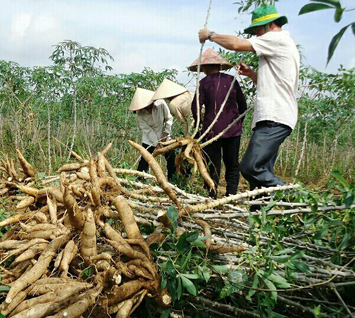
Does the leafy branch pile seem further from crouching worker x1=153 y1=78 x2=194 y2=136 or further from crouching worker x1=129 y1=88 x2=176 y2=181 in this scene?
crouching worker x1=129 y1=88 x2=176 y2=181

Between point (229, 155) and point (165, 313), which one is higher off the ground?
point (229, 155)

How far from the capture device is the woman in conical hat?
3252 millimetres

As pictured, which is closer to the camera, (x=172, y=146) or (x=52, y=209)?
(x=52, y=209)

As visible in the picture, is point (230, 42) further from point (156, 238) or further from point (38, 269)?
point (38, 269)

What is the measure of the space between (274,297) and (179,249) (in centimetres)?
36

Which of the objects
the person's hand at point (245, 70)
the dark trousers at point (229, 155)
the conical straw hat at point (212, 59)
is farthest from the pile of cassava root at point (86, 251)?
the conical straw hat at point (212, 59)

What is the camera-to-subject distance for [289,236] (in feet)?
5.07

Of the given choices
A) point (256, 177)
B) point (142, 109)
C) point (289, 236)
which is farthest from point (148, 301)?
point (142, 109)

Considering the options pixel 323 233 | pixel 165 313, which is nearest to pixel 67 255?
pixel 165 313

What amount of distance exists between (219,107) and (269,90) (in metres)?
0.83

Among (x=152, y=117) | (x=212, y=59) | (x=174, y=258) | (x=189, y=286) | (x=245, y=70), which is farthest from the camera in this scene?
(x=152, y=117)

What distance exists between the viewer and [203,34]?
249cm

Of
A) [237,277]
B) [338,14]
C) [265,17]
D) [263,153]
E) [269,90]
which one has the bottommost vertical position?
[237,277]

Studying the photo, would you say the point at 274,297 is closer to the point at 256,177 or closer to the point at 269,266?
the point at 269,266
